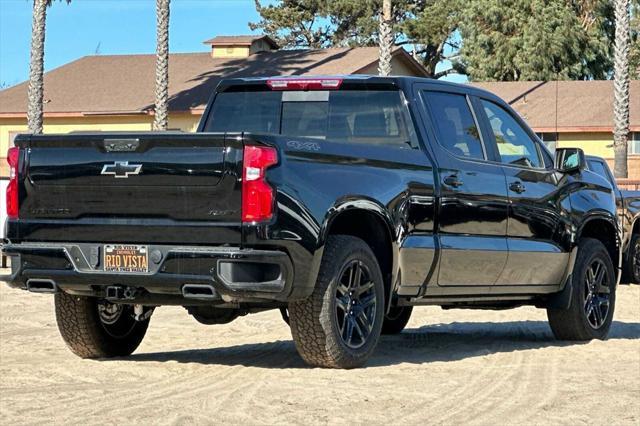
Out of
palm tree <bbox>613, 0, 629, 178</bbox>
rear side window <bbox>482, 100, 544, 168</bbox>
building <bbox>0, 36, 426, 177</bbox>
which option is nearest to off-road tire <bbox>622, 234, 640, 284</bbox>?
rear side window <bbox>482, 100, 544, 168</bbox>

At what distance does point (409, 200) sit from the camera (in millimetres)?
9844

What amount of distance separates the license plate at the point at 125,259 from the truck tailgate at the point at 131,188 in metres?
0.06

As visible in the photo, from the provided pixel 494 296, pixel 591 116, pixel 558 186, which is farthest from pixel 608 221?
pixel 591 116

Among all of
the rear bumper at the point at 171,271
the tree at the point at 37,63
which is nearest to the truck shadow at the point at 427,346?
the rear bumper at the point at 171,271

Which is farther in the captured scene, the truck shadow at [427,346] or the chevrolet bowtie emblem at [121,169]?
the truck shadow at [427,346]

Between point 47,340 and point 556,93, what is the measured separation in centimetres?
3937

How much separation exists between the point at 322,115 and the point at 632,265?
11866 mm

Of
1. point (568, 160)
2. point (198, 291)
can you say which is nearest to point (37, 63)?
point (568, 160)

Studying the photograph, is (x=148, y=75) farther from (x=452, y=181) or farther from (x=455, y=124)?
(x=452, y=181)

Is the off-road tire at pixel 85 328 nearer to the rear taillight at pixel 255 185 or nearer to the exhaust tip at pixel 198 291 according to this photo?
the exhaust tip at pixel 198 291

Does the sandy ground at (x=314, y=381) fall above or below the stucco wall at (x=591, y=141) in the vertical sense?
below

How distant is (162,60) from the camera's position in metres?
39.8

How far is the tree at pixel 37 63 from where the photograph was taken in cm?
3841

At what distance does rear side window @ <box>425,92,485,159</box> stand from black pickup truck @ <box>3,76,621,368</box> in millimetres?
17
